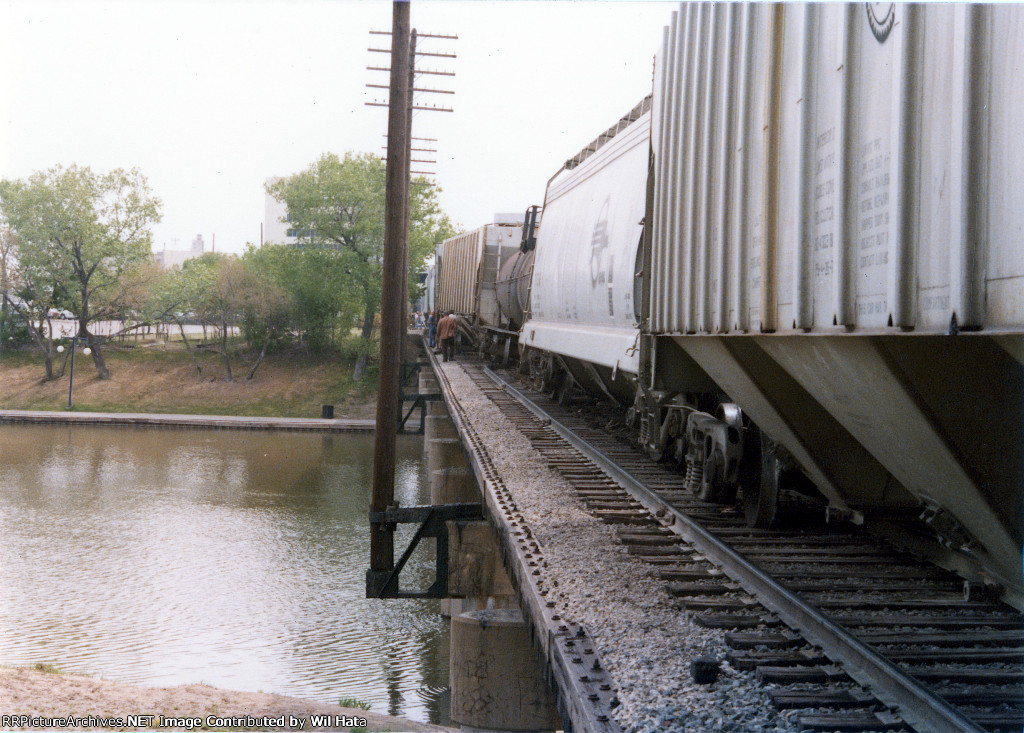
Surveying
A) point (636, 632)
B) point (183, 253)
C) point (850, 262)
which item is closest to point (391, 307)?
point (636, 632)

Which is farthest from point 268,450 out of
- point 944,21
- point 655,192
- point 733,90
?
point 944,21

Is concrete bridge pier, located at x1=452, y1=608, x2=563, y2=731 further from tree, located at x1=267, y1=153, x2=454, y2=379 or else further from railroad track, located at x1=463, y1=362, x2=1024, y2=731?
tree, located at x1=267, y1=153, x2=454, y2=379

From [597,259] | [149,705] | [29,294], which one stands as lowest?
[149,705]

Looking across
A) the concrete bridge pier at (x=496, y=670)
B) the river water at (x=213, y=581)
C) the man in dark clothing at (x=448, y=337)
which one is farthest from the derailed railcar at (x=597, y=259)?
the man in dark clothing at (x=448, y=337)

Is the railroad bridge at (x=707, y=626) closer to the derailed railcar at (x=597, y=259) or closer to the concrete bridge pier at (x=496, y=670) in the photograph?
the concrete bridge pier at (x=496, y=670)

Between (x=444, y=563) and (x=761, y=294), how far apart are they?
6257 mm

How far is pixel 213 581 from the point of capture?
19.5 metres

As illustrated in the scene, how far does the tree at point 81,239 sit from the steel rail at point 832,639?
49.0 m

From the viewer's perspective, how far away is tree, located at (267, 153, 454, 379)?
172 ft

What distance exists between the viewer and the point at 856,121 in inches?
161

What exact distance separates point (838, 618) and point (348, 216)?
50.4 m

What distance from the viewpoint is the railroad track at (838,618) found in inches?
146

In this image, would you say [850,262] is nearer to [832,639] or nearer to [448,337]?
[832,639]

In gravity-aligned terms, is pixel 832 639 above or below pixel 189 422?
above
